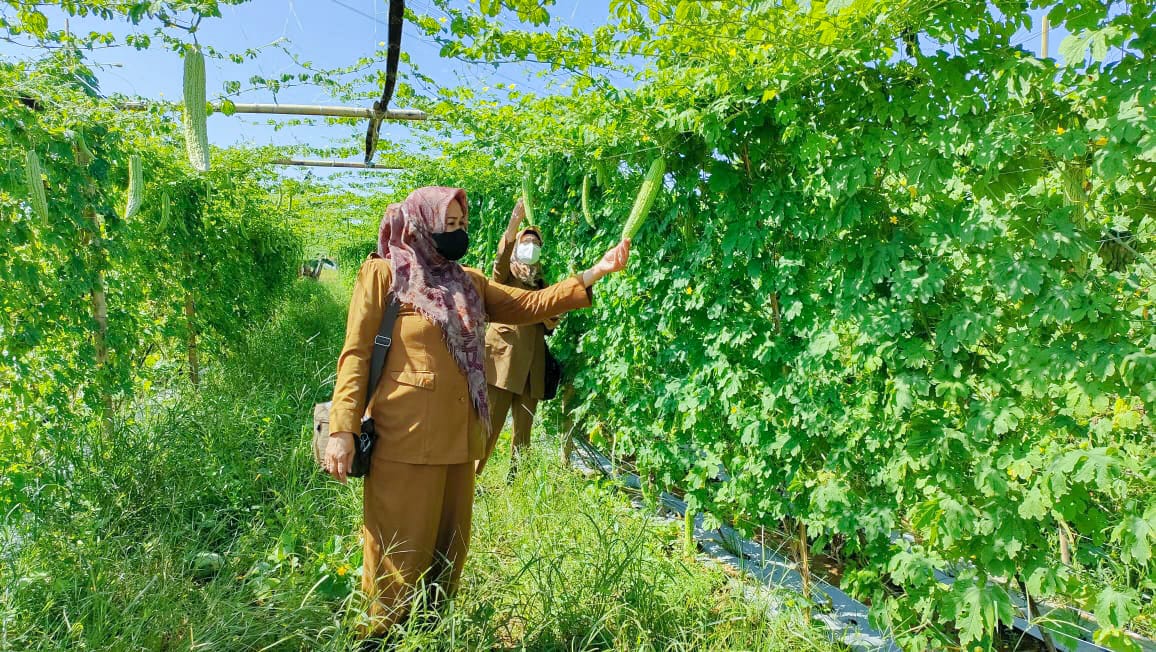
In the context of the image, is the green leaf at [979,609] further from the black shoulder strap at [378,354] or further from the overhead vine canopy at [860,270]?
the black shoulder strap at [378,354]

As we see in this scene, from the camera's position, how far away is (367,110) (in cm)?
620

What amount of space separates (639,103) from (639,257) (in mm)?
1041

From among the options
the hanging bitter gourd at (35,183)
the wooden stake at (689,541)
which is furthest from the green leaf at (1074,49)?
the hanging bitter gourd at (35,183)

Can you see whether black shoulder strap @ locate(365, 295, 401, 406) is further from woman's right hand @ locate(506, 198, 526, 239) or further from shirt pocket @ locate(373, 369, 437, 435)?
woman's right hand @ locate(506, 198, 526, 239)

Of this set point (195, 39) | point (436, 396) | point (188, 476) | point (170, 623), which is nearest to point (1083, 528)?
point (436, 396)

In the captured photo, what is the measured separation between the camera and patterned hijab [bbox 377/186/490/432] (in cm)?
229

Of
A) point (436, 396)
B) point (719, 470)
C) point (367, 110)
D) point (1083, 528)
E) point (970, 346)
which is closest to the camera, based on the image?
point (1083, 528)

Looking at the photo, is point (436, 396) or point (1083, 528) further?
point (436, 396)

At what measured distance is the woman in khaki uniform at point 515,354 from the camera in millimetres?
4195

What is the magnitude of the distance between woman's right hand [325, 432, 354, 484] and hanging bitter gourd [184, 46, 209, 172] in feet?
5.54

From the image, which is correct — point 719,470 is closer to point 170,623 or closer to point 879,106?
point 879,106

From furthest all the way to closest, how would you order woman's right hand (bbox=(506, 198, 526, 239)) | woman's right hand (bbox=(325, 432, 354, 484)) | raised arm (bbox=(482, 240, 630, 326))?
woman's right hand (bbox=(506, 198, 526, 239)), raised arm (bbox=(482, 240, 630, 326)), woman's right hand (bbox=(325, 432, 354, 484))

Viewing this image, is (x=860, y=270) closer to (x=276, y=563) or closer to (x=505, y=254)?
(x=505, y=254)

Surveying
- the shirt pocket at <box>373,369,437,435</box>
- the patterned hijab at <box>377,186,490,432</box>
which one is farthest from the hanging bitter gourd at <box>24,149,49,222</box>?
the shirt pocket at <box>373,369,437,435</box>
